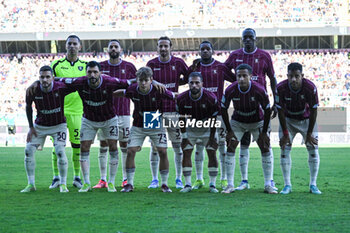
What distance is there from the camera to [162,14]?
38750mm

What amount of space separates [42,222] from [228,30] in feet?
106

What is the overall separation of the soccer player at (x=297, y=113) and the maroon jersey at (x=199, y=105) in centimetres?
100

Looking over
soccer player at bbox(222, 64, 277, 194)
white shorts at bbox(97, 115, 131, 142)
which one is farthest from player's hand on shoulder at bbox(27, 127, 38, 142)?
soccer player at bbox(222, 64, 277, 194)

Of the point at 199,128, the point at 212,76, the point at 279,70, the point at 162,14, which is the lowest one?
the point at 279,70

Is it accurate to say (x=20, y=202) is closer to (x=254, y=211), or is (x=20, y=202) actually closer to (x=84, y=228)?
(x=84, y=228)

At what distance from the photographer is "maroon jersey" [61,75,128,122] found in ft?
29.6

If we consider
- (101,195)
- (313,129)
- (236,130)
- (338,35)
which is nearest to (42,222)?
(101,195)

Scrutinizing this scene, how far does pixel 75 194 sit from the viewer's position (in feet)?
28.0

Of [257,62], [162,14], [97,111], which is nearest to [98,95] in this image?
[97,111]

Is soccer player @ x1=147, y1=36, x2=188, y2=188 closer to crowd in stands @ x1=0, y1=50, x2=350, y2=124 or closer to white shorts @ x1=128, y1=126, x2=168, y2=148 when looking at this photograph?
white shorts @ x1=128, y1=126, x2=168, y2=148

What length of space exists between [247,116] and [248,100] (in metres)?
0.28

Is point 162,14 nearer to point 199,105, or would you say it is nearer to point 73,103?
point 73,103

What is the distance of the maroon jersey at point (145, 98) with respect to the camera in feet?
29.3

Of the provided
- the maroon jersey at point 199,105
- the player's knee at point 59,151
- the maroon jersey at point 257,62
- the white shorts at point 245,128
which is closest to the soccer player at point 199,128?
the maroon jersey at point 199,105
